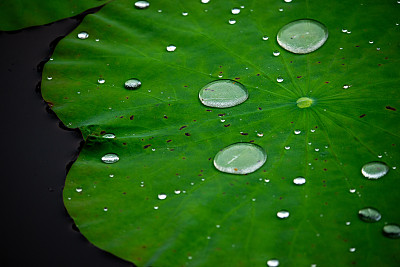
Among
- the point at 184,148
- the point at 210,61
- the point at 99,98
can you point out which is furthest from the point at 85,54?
the point at 184,148

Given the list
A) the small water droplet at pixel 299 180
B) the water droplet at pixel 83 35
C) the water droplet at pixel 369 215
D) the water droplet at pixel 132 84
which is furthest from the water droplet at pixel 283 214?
the water droplet at pixel 83 35

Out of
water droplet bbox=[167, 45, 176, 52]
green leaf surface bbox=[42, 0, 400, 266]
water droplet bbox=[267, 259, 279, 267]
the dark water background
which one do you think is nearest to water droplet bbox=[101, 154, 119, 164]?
green leaf surface bbox=[42, 0, 400, 266]

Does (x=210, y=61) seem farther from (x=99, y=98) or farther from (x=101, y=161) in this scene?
(x=101, y=161)

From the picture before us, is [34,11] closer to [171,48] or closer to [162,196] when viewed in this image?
[171,48]

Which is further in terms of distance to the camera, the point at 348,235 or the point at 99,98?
the point at 99,98

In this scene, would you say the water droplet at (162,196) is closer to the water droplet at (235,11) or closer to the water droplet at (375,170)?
the water droplet at (375,170)

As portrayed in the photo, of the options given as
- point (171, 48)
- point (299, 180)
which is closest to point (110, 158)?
point (171, 48)
